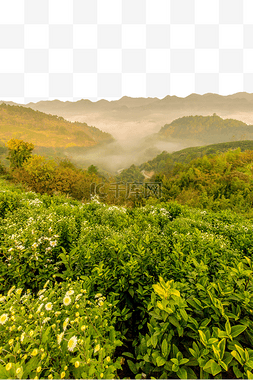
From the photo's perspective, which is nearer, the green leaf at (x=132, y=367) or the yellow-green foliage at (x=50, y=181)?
the green leaf at (x=132, y=367)

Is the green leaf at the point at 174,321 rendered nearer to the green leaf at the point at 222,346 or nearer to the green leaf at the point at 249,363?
the green leaf at the point at 222,346

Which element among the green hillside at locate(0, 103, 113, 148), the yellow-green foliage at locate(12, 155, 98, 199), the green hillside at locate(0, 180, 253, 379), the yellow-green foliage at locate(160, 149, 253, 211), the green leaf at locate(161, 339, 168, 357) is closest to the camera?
the green hillside at locate(0, 180, 253, 379)

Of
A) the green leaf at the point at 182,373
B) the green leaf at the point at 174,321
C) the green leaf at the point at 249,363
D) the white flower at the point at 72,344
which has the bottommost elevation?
the green leaf at the point at 182,373

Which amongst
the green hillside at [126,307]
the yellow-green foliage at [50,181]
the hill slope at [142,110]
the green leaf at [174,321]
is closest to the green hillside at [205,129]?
the hill slope at [142,110]

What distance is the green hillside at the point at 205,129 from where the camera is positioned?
101m

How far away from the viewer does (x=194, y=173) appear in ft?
54.6

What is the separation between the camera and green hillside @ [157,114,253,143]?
100750 millimetres

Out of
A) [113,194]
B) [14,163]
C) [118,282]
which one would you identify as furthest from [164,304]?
[14,163]

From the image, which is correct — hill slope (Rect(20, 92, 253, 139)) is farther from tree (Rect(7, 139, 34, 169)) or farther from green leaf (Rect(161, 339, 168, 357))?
green leaf (Rect(161, 339, 168, 357))

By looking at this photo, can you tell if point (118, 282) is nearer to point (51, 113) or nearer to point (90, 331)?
point (90, 331)

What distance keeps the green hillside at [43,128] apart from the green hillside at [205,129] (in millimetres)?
56008

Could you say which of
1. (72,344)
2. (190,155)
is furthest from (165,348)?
(190,155)

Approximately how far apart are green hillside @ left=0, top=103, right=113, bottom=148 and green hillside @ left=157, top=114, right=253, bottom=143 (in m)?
56.0

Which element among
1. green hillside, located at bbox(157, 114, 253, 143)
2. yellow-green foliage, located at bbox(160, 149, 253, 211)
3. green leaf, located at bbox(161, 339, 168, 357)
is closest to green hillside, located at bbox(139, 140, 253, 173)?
yellow-green foliage, located at bbox(160, 149, 253, 211)
